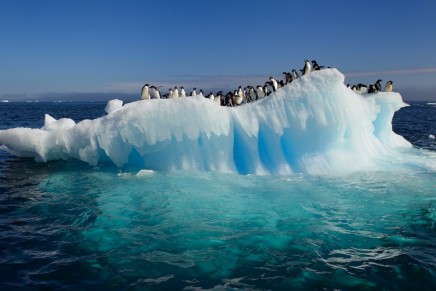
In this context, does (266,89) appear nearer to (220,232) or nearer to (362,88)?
(362,88)

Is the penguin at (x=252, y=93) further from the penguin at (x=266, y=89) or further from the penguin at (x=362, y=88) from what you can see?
the penguin at (x=362, y=88)

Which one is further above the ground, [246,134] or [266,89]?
→ [266,89]

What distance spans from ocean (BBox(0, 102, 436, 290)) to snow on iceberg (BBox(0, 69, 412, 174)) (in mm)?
811

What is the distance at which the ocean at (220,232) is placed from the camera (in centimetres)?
581

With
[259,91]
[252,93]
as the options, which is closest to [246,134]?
[259,91]

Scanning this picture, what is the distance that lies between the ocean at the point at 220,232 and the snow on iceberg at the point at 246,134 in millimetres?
811

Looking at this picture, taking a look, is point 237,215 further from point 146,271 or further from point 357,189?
point 357,189

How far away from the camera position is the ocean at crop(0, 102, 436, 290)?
5.81 meters

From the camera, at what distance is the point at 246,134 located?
39.1 feet

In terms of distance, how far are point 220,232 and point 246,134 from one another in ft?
16.3

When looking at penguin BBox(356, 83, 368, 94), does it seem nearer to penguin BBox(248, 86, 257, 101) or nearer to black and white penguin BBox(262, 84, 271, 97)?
black and white penguin BBox(262, 84, 271, 97)

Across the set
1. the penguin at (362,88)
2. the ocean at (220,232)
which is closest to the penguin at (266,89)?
the penguin at (362,88)

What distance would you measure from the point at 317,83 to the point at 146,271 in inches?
313

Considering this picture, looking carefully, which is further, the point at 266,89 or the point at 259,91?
the point at 266,89
